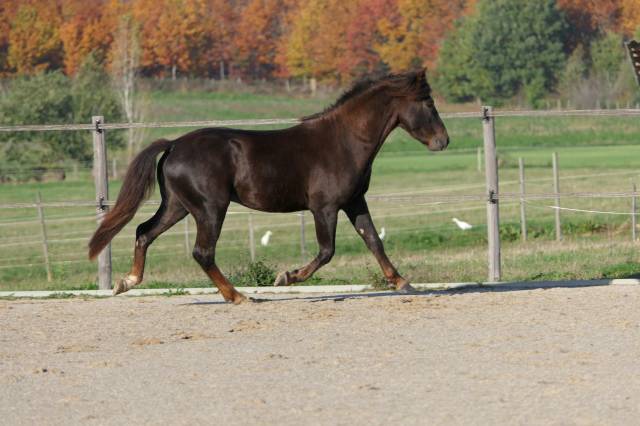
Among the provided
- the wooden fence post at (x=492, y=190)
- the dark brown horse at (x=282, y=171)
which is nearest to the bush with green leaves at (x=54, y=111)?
the wooden fence post at (x=492, y=190)

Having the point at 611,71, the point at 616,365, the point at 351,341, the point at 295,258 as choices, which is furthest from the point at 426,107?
the point at 611,71

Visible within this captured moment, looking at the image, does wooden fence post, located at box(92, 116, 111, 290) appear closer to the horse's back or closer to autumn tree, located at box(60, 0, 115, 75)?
the horse's back

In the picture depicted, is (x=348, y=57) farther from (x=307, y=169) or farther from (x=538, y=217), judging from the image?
(x=307, y=169)

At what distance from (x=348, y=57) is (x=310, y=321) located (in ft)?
302

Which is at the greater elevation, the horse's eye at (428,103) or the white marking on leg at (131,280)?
the horse's eye at (428,103)

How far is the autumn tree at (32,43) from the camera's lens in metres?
92.2

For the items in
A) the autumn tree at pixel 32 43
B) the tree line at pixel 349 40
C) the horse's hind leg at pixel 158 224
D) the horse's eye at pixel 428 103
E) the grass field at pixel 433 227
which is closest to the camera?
the horse's hind leg at pixel 158 224

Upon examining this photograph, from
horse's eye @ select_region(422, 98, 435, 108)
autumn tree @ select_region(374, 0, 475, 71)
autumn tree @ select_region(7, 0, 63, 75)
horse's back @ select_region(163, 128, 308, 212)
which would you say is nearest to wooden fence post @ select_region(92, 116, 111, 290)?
horse's back @ select_region(163, 128, 308, 212)

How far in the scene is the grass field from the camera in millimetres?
13836

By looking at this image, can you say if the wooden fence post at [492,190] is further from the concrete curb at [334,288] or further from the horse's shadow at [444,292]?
the horse's shadow at [444,292]

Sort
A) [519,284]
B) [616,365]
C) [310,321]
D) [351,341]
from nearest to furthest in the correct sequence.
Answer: [616,365] → [351,341] → [310,321] → [519,284]

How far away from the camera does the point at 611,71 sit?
83.3 meters

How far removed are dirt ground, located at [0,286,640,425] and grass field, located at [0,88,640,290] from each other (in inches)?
79.7

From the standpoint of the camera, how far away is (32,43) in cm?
9400
